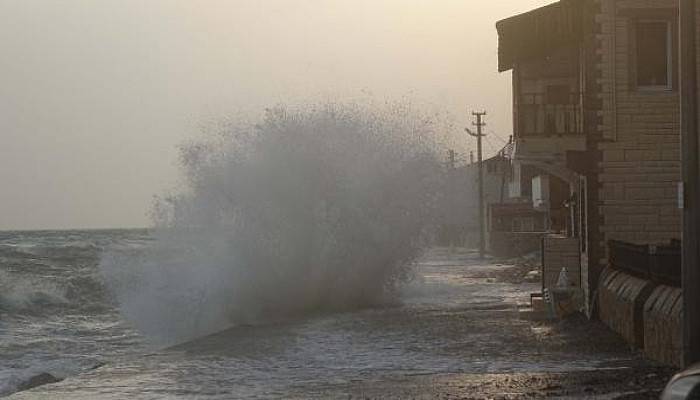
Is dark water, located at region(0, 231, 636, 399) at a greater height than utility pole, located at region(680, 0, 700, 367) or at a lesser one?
lesser

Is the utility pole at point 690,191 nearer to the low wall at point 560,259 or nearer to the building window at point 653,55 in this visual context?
the building window at point 653,55

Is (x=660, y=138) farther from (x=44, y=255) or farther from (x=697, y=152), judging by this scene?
(x=44, y=255)

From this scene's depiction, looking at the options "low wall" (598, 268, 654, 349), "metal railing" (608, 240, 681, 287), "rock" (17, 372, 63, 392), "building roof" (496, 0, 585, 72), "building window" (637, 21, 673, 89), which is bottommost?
"rock" (17, 372, 63, 392)

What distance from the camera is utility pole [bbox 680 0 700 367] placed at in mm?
10414

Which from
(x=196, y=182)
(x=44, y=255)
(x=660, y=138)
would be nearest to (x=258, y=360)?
(x=660, y=138)

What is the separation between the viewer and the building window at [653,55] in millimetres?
20703

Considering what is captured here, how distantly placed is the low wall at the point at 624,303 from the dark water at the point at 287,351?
1072mm

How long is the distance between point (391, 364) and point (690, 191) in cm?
614

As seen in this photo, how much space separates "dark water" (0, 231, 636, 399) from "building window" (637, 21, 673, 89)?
17.9ft

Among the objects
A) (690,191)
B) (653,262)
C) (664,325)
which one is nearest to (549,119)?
(653,262)

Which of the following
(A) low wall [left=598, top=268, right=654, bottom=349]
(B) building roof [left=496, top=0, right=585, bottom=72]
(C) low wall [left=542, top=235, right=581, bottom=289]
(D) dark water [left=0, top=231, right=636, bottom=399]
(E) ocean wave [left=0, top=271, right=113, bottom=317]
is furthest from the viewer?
(E) ocean wave [left=0, top=271, right=113, bottom=317]

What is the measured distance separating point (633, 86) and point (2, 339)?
56.1 ft

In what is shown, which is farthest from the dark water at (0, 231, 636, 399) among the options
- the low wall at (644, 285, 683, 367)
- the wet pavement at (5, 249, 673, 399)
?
the low wall at (644, 285, 683, 367)

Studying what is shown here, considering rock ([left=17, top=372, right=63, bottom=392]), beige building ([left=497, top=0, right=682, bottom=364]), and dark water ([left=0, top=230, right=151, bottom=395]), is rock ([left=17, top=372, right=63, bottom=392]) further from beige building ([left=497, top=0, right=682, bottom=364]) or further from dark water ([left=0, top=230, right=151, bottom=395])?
beige building ([left=497, top=0, right=682, bottom=364])
